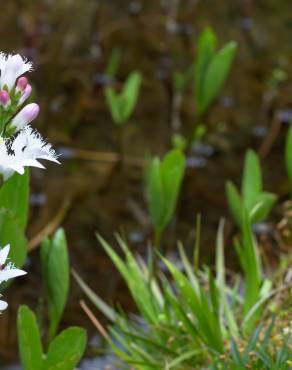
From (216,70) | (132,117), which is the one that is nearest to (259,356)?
(216,70)

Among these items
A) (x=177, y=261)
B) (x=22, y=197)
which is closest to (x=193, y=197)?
(x=177, y=261)

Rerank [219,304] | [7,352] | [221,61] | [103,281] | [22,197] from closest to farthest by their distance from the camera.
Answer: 1. [22,197]
2. [219,304]
3. [7,352]
4. [103,281]
5. [221,61]

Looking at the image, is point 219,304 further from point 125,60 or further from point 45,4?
point 45,4

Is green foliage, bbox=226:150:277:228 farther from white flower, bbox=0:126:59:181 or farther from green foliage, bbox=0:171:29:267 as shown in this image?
white flower, bbox=0:126:59:181

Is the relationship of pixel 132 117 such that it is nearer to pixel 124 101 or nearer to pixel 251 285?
pixel 124 101

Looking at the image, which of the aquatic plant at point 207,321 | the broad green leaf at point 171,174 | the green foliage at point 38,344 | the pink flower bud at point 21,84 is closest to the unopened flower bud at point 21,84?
the pink flower bud at point 21,84

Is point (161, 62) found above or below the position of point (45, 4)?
below

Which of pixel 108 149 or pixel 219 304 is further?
pixel 108 149

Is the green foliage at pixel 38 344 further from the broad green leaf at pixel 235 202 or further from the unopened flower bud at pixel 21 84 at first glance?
the broad green leaf at pixel 235 202

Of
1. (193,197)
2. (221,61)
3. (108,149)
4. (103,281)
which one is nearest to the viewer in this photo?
(103,281)
